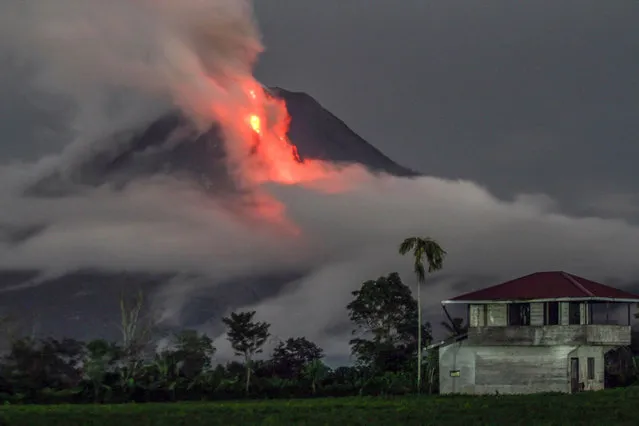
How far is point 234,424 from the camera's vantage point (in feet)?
131

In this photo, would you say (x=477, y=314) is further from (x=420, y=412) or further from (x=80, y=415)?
(x=80, y=415)

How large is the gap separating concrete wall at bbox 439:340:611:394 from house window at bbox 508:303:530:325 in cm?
190

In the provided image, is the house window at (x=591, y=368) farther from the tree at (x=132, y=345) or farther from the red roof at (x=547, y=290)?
the tree at (x=132, y=345)

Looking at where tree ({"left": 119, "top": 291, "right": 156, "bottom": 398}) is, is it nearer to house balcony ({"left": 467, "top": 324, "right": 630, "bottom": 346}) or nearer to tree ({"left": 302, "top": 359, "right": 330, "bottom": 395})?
tree ({"left": 302, "top": 359, "right": 330, "bottom": 395})

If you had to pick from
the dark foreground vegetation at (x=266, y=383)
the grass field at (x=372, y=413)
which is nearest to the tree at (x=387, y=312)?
the dark foreground vegetation at (x=266, y=383)

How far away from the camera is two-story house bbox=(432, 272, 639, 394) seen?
206 ft

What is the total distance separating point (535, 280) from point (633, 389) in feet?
41.9

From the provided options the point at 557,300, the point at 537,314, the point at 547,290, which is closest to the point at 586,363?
the point at 537,314

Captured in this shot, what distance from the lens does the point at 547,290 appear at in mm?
64438

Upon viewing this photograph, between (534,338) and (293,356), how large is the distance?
24232 mm

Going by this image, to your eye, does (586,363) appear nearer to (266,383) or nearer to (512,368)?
(512,368)

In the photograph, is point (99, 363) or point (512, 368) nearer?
point (512, 368)

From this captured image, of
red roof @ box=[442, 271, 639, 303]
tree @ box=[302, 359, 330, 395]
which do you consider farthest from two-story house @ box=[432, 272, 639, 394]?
tree @ box=[302, 359, 330, 395]

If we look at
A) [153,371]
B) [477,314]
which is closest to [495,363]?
[477,314]
